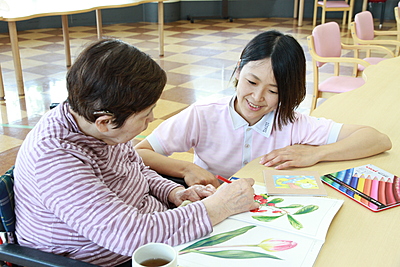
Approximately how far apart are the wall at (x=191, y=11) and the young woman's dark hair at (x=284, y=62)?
7303mm

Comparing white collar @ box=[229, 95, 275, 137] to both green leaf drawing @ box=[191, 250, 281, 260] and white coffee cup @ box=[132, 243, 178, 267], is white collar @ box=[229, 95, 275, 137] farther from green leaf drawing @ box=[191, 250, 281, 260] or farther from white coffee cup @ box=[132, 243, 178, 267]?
white coffee cup @ box=[132, 243, 178, 267]

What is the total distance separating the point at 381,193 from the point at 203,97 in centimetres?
324

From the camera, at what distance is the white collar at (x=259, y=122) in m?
1.68

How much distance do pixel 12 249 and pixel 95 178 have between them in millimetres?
262

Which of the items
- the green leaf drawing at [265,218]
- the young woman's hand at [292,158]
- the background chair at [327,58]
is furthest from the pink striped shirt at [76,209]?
the background chair at [327,58]

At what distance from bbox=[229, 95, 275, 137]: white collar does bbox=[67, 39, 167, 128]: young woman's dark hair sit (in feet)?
2.21

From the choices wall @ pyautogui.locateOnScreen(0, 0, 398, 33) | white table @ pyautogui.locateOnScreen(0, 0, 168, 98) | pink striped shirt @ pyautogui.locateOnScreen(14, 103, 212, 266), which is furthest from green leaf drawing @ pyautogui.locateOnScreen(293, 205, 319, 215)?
wall @ pyautogui.locateOnScreen(0, 0, 398, 33)

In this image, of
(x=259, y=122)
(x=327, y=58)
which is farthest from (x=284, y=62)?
(x=327, y=58)

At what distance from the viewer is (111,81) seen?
3.31 ft

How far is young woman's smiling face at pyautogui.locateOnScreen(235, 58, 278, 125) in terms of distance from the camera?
1536 mm

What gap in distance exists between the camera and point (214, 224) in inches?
43.9

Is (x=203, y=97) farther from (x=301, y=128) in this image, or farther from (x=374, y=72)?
(x=301, y=128)

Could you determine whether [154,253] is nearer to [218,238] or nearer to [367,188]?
[218,238]

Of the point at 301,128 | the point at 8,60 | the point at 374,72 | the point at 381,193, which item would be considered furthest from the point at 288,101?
the point at 8,60
